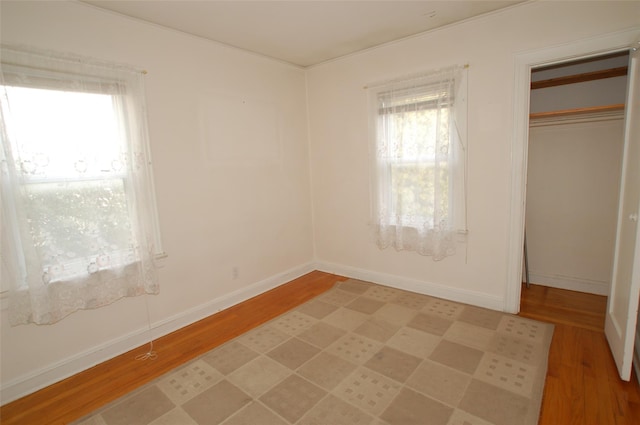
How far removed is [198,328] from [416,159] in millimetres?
2684

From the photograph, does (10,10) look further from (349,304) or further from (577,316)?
(577,316)

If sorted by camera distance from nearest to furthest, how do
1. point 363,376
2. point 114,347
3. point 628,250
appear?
point 628,250 < point 363,376 < point 114,347

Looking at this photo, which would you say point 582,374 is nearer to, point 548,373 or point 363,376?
point 548,373

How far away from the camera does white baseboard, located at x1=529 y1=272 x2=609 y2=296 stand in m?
3.20

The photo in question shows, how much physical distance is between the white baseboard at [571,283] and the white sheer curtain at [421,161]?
1.26 m

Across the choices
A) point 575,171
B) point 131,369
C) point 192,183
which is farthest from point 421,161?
point 131,369

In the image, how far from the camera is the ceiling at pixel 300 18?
240 cm

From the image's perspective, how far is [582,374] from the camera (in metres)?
2.08

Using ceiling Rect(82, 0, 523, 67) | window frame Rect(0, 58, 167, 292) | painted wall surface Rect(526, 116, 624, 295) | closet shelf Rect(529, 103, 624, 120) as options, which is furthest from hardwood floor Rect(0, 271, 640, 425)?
ceiling Rect(82, 0, 523, 67)

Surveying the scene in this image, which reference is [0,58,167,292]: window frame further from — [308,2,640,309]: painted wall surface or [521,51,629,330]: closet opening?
[521,51,629,330]: closet opening

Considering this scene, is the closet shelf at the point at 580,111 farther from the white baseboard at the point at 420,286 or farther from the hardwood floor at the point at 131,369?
the hardwood floor at the point at 131,369

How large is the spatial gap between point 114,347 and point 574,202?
4524mm

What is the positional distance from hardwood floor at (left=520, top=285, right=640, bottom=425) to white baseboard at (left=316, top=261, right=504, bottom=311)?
31 centimetres

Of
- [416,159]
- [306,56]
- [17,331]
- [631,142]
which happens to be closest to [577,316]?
[631,142]
